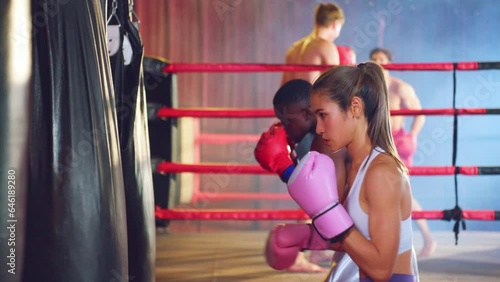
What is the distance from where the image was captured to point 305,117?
212 centimetres

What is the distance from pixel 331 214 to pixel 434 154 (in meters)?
4.80

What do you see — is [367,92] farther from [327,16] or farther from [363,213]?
[327,16]

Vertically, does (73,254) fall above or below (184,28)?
below

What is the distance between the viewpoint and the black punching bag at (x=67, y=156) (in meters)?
1.38

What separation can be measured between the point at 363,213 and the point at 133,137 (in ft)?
2.42

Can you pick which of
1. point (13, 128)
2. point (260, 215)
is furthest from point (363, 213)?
point (260, 215)

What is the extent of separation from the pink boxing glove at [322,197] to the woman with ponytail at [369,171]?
0.03 m

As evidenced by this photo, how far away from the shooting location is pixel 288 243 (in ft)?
5.07

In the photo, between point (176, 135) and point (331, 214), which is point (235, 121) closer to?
point (176, 135)

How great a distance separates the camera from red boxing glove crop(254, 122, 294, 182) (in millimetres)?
1894

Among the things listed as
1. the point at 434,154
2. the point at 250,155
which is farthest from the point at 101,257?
the point at 434,154

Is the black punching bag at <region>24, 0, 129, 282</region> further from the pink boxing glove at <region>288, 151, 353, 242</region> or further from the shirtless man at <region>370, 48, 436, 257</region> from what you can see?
the shirtless man at <region>370, 48, 436, 257</region>

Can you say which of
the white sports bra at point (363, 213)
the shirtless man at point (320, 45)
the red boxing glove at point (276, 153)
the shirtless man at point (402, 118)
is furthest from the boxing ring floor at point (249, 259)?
the white sports bra at point (363, 213)

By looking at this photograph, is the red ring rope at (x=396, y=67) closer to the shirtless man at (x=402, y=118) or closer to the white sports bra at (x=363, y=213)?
the shirtless man at (x=402, y=118)
